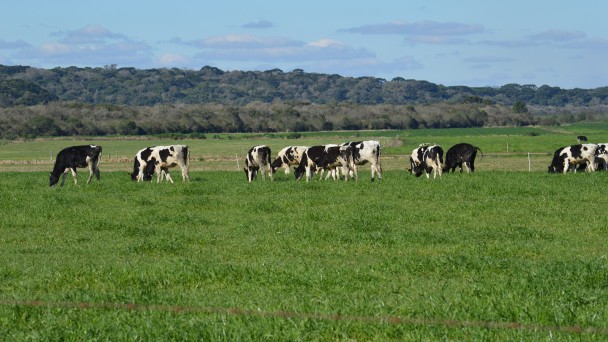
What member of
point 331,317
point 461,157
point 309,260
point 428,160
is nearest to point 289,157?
point 428,160

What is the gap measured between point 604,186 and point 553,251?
493 inches

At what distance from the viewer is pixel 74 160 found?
124 feet

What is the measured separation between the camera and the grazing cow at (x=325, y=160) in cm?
3825

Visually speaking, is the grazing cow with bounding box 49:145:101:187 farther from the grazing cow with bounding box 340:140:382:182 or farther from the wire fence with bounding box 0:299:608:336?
the wire fence with bounding box 0:299:608:336

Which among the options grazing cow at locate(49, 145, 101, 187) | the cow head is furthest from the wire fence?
the cow head

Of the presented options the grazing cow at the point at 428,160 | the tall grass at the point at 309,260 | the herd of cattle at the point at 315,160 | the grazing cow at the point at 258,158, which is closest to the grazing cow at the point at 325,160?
the herd of cattle at the point at 315,160

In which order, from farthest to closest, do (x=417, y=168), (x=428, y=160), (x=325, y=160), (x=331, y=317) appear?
1. (x=417, y=168)
2. (x=428, y=160)
3. (x=325, y=160)
4. (x=331, y=317)

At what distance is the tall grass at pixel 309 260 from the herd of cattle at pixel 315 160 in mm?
7517

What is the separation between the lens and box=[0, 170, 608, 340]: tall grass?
360 inches

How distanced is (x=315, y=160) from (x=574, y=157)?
467 inches

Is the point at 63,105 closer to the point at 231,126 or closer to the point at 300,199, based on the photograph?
the point at 231,126

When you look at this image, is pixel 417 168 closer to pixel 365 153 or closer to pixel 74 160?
pixel 365 153

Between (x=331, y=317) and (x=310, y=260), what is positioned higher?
(x=331, y=317)

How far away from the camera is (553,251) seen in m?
16.2
